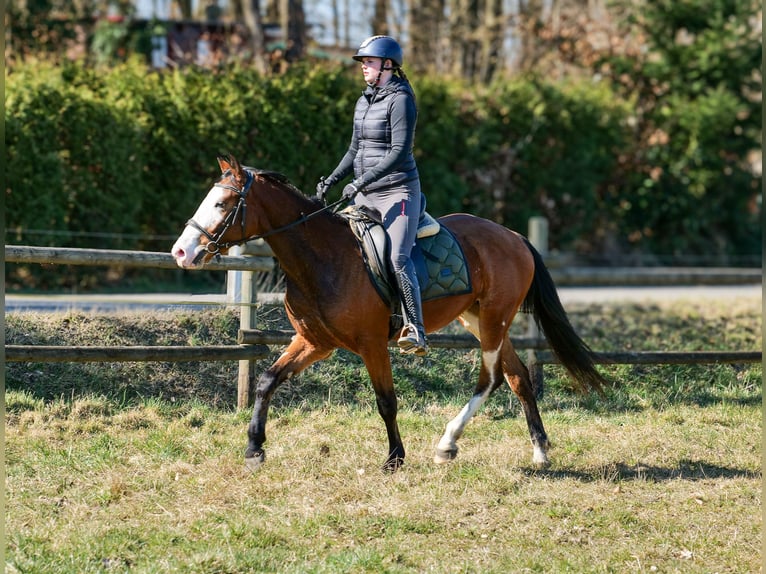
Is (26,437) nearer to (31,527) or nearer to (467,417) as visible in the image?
(31,527)

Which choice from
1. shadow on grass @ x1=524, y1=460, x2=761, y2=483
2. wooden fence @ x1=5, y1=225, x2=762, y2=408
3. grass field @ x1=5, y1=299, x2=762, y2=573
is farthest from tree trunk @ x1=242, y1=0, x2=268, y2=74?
shadow on grass @ x1=524, y1=460, x2=761, y2=483

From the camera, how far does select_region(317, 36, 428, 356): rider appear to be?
6.74 m

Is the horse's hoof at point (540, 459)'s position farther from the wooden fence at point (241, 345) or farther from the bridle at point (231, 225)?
the bridle at point (231, 225)

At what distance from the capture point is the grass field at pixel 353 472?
543 centimetres

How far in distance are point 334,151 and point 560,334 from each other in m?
10.6

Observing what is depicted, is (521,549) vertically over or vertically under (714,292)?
over

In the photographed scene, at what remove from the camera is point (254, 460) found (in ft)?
22.3

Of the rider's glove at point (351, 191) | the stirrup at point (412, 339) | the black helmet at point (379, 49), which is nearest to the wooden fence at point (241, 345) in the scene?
the rider's glove at point (351, 191)

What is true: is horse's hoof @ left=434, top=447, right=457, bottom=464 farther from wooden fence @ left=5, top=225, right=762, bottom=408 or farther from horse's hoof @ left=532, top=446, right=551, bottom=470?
wooden fence @ left=5, top=225, right=762, bottom=408

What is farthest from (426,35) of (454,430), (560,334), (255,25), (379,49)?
(454,430)

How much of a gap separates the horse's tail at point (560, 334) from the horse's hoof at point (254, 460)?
270 centimetres

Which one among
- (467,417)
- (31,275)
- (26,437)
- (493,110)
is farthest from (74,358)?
(493,110)

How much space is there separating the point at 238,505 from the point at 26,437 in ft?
7.45

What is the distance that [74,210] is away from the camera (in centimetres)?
1625
